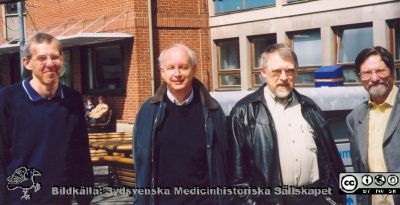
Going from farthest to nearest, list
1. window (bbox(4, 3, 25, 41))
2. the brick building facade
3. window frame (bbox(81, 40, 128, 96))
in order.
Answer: window (bbox(4, 3, 25, 41)) → window frame (bbox(81, 40, 128, 96)) → the brick building facade

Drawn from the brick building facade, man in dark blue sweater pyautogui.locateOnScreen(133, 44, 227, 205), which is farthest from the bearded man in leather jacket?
the brick building facade

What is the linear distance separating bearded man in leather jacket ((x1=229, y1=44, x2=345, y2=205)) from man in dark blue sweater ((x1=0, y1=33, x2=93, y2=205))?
1.06m

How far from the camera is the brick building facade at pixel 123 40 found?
15.7m

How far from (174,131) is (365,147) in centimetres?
122

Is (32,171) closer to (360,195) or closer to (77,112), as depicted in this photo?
(77,112)

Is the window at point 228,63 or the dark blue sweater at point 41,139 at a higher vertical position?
the window at point 228,63

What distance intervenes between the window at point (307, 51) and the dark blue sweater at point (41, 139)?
11355mm

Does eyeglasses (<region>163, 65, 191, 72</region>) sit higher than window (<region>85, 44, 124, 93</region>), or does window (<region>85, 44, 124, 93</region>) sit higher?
window (<region>85, 44, 124, 93</region>)

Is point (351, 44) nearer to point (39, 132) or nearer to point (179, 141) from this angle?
→ point (179, 141)

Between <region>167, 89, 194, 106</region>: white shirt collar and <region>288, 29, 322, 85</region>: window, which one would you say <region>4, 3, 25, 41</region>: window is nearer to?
<region>288, 29, 322, 85</region>: window

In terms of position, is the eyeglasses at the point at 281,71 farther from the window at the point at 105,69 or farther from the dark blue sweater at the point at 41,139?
the window at the point at 105,69

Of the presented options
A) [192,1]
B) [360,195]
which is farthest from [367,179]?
[192,1]

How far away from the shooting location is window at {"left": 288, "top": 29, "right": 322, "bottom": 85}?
14586mm

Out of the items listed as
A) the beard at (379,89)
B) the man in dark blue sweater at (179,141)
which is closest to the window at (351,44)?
the beard at (379,89)
